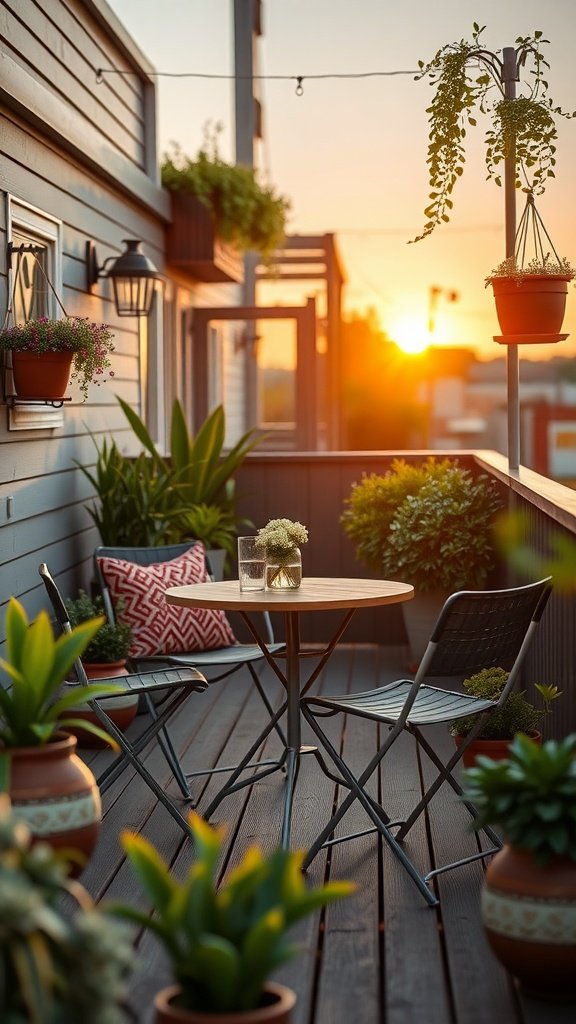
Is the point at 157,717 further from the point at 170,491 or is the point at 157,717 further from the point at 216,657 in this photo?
the point at 170,491

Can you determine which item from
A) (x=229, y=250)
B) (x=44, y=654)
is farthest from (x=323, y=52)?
(x=44, y=654)

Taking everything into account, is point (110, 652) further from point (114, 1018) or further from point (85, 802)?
point (114, 1018)

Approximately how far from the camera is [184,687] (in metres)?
4.10

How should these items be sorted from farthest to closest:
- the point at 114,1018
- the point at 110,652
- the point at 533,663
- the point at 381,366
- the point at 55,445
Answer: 1. the point at 381,366
2. the point at 55,445
3. the point at 110,652
4. the point at 533,663
5. the point at 114,1018

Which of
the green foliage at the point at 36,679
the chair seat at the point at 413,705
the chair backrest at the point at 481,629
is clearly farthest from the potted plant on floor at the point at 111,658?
the green foliage at the point at 36,679

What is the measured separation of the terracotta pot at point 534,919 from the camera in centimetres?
258

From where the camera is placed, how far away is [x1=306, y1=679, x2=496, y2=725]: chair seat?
3.61 metres

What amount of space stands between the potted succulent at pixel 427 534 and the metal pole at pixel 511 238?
773 millimetres

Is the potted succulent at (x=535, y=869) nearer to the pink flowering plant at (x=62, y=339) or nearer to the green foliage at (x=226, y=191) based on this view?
the pink flowering plant at (x=62, y=339)

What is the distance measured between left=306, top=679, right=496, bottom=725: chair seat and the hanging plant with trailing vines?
6.22 feet

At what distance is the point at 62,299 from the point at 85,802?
3380 millimetres

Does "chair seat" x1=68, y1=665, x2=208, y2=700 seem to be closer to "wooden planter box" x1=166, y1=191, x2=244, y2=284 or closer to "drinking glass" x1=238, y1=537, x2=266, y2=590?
"drinking glass" x1=238, y1=537, x2=266, y2=590

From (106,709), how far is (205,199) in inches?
180

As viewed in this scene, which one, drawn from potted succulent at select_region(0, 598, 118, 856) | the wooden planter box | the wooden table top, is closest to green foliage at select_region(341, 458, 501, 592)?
the wooden table top
